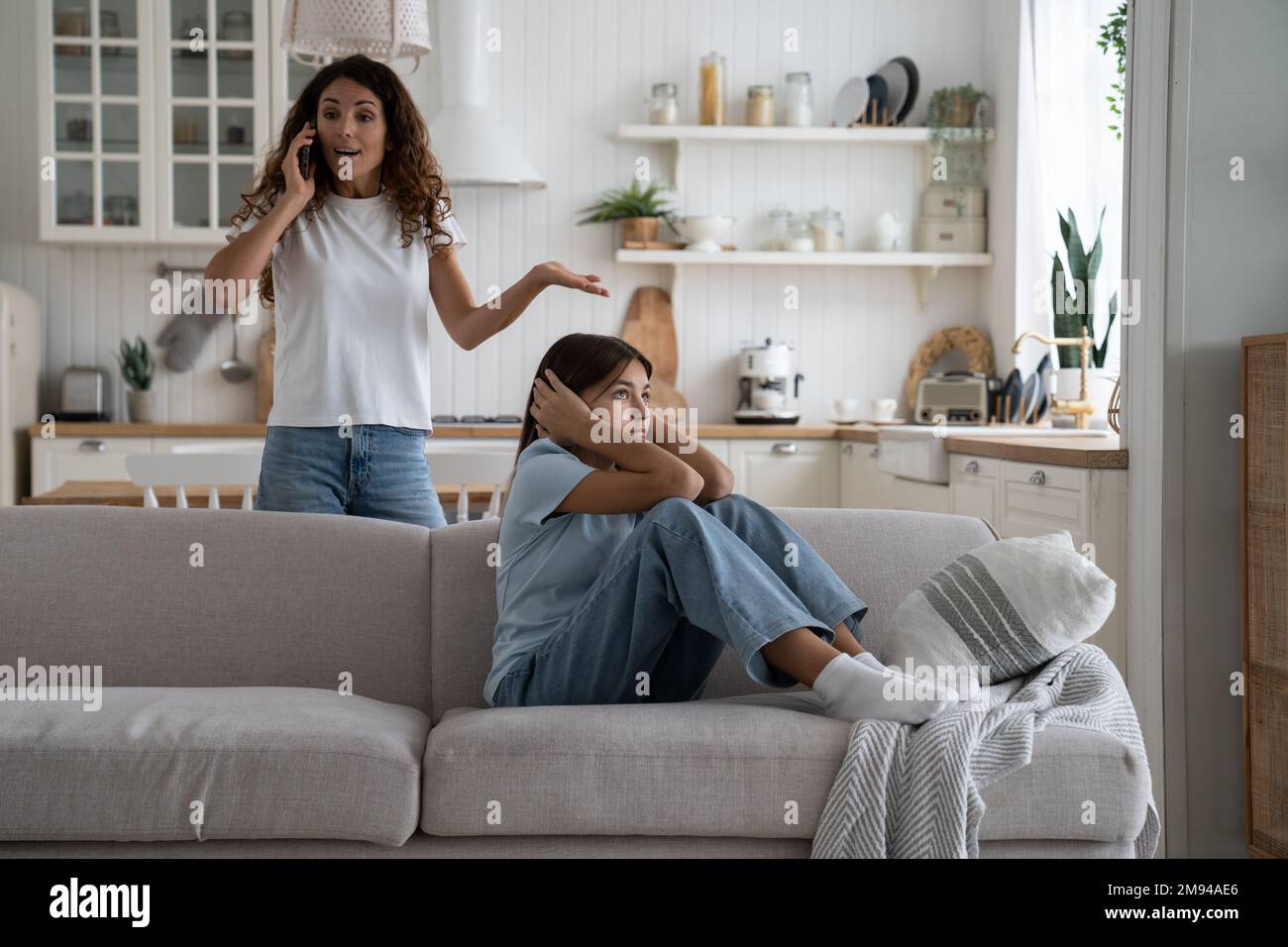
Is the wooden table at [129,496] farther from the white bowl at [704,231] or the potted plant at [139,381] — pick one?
the white bowl at [704,231]

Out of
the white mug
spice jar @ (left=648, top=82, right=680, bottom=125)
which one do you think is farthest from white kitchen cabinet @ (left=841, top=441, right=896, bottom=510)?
spice jar @ (left=648, top=82, right=680, bottom=125)

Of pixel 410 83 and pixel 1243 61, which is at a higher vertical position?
pixel 410 83

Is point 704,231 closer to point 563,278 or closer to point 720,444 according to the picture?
point 720,444

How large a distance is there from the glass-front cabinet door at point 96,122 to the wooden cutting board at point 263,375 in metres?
0.56

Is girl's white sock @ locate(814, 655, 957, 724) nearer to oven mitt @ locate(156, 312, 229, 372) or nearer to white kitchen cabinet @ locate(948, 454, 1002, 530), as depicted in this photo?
white kitchen cabinet @ locate(948, 454, 1002, 530)

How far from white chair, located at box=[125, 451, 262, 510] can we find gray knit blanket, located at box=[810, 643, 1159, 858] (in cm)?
158

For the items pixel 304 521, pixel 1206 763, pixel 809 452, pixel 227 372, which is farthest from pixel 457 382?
pixel 1206 763

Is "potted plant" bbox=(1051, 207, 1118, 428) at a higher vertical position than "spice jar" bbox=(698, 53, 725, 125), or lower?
lower

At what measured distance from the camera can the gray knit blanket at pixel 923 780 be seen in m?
1.62

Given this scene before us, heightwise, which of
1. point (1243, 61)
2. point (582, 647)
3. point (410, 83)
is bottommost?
point (582, 647)

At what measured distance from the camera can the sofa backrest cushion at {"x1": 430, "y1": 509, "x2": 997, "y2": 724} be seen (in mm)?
2139

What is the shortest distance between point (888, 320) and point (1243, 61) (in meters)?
2.58
